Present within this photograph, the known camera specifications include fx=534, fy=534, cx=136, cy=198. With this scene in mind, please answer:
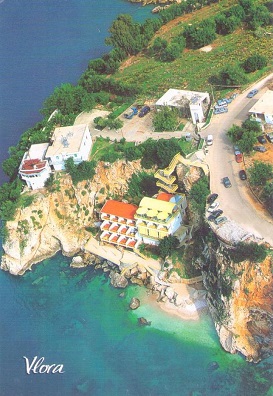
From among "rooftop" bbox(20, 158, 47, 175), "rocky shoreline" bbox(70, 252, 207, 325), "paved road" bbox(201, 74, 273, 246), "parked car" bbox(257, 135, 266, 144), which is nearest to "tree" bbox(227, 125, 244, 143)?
"paved road" bbox(201, 74, 273, 246)

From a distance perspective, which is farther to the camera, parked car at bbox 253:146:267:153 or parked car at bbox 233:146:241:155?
parked car at bbox 233:146:241:155

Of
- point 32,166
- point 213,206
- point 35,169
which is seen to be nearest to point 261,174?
point 213,206

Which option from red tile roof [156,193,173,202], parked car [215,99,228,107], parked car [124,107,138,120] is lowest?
red tile roof [156,193,173,202]

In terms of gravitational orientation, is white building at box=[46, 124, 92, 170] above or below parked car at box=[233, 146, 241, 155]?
above

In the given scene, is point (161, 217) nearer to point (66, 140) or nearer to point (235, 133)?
point (235, 133)

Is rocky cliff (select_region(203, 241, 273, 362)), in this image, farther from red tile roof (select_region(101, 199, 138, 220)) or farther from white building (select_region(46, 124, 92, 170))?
white building (select_region(46, 124, 92, 170))

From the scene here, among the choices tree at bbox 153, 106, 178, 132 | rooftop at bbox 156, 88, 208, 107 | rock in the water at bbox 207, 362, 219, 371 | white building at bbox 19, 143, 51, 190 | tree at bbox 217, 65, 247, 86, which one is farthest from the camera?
tree at bbox 217, 65, 247, 86

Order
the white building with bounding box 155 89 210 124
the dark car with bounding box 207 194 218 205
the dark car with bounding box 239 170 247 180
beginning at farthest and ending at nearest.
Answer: the white building with bounding box 155 89 210 124
the dark car with bounding box 239 170 247 180
the dark car with bounding box 207 194 218 205
